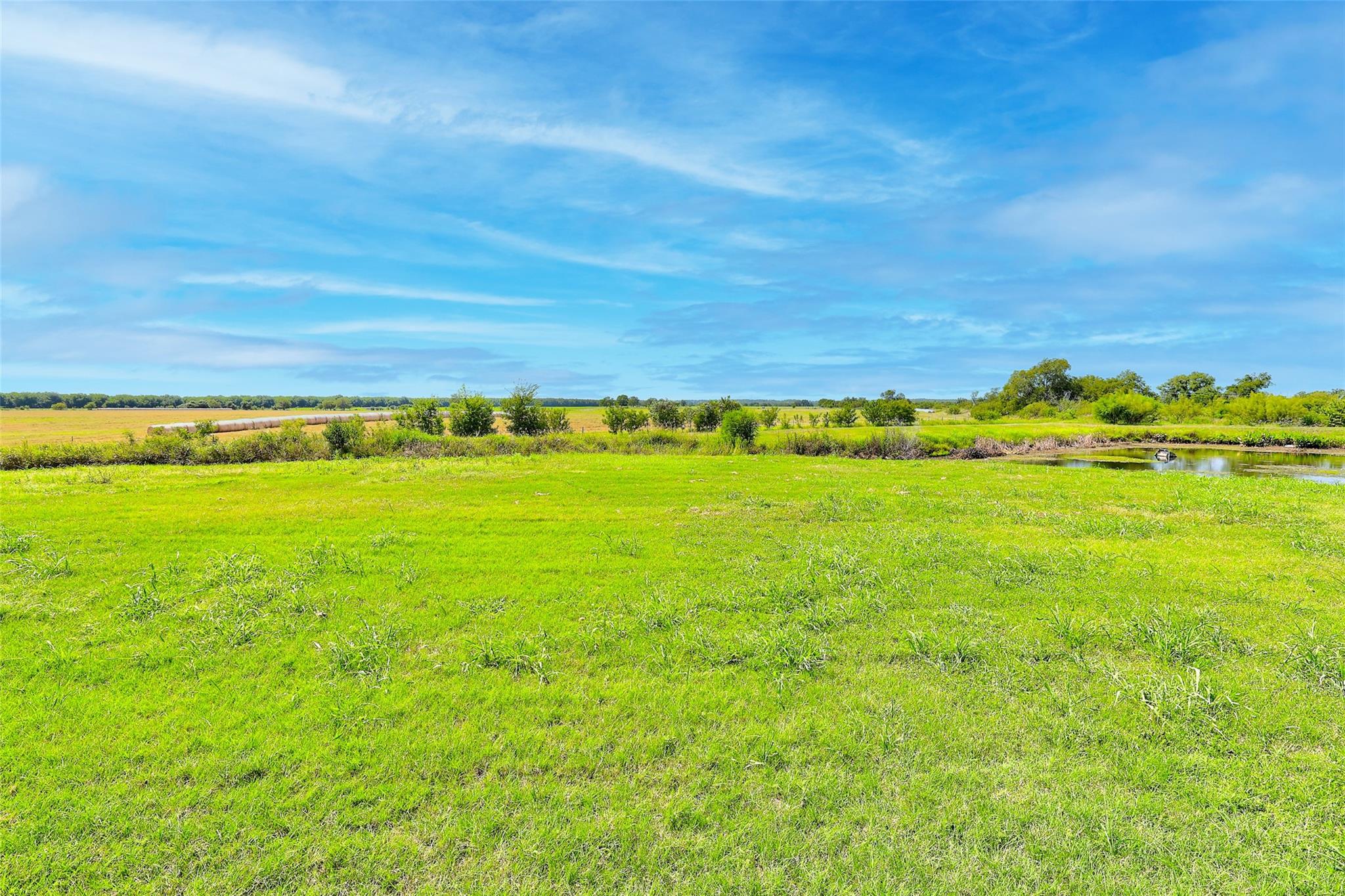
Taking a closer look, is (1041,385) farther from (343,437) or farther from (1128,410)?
(343,437)

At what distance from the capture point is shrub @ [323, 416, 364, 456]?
36.3 meters

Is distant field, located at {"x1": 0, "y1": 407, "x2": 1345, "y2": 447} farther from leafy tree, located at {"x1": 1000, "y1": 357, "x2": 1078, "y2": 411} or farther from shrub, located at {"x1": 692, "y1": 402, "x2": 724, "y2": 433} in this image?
leafy tree, located at {"x1": 1000, "y1": 357, "x2": 1078, "y2": 411}

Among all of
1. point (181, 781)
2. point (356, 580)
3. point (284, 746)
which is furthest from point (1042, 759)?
point (356, 580)

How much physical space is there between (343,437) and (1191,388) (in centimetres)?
12777

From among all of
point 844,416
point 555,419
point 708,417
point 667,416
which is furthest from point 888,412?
point 555,419

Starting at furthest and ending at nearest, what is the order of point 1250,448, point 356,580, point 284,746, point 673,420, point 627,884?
point 673,420
point 1250,448
point 356,580
point 284,746
point 627,884

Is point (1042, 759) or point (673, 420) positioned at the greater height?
point (673, 420)

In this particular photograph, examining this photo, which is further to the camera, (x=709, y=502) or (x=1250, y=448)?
(x=1250, y=448)

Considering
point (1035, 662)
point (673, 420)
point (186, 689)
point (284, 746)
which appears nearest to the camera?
point (284, 746)

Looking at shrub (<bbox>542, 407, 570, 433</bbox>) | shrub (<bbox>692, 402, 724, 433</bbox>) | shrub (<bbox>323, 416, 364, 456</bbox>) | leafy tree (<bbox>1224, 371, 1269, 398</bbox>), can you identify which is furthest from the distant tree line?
shrub (<bbox>323, 416, 364, 456</bbox>)

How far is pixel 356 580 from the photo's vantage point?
8.62 meters

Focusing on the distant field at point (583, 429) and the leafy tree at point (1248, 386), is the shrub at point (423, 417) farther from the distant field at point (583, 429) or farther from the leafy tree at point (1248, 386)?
the leafy tree at point (1248, 386)

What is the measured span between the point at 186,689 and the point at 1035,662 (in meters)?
9.32

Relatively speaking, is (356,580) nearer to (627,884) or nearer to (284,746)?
(284,746)
